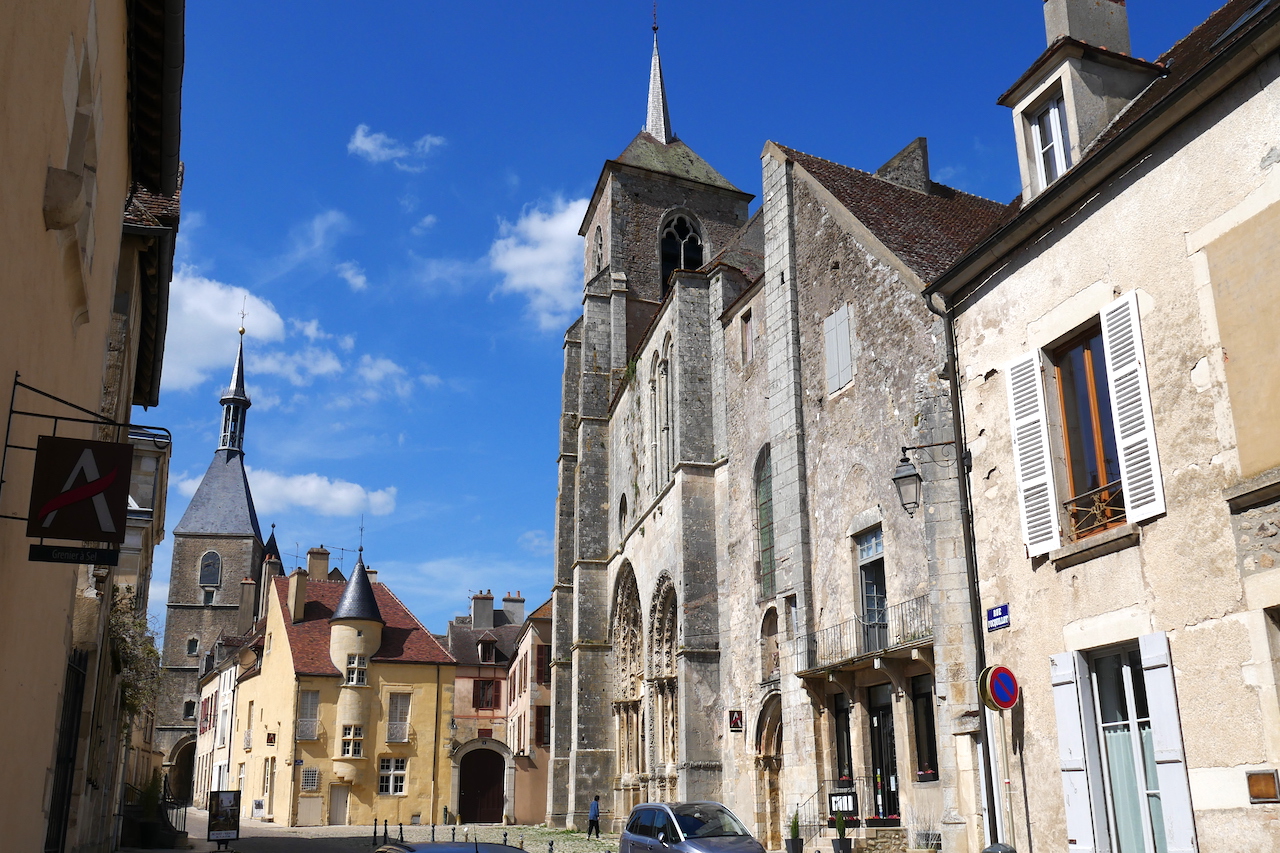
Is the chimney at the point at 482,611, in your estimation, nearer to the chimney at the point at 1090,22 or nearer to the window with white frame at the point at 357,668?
the window with white frame at the point at 357,668

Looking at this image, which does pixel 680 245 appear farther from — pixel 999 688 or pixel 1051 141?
pixel 999 688

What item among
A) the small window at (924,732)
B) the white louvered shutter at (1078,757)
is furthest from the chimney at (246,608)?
the white louvered shutter at (1078,757)

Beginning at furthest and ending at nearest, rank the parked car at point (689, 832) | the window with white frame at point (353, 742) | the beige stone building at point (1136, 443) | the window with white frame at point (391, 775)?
1. the window with white frame at point (391, 775)
2. the window with white frame at point (353, 742)
3. the parked car at point (689, 832)
4. the beige stone building at point (1136, 443)

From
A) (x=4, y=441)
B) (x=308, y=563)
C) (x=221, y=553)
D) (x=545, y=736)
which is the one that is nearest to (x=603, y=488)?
(x=545, y=736)

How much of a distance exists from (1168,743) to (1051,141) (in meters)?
5.85

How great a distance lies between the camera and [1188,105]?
7871mm

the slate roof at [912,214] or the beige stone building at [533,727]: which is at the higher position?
the slate roof at [912,214]

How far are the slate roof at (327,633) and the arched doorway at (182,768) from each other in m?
23.9

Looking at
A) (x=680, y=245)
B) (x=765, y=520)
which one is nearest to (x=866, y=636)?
(x=765, y=520)

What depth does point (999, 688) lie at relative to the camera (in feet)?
29.9

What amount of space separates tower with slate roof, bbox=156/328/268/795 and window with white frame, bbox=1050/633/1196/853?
53602 mm

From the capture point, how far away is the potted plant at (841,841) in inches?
483

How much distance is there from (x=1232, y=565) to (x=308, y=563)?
38774mm

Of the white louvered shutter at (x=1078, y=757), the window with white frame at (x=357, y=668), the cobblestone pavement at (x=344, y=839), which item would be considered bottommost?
the cobblestone pavement at (x=344, y=839)
